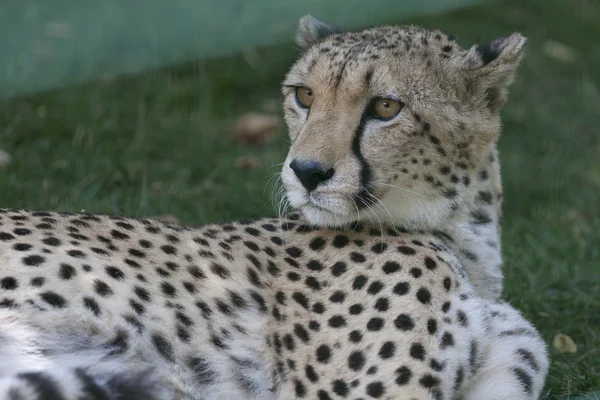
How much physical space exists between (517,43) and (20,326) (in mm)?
1677

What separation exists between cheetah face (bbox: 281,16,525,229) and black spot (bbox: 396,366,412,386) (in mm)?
488

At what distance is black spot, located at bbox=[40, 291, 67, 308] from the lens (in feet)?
9.03

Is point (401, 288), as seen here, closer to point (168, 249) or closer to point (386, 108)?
point (386, 108)

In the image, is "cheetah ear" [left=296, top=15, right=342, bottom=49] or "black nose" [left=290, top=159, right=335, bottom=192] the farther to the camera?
"cheetah ear" [left=296, top=15, right=342, bottom=49]

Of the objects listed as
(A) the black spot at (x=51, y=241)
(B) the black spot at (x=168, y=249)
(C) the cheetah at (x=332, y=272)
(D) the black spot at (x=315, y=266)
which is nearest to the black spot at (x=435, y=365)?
(C) the cheetah at (x=332, y=272)

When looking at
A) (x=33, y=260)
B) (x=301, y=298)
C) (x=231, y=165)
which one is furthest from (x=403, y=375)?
(x=231, y=165)

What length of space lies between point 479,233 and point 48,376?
4.54 ft

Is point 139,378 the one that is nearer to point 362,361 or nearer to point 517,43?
point 362,361

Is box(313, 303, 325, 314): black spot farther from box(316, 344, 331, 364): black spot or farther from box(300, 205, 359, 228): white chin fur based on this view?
box(300, 205, 359, 228): white chin fur

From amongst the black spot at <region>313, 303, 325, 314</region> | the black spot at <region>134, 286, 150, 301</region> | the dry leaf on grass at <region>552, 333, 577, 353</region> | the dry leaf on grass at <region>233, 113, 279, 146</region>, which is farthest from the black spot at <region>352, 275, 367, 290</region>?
the dry leaf on grass at <region>233, 113, 279, 146</region>

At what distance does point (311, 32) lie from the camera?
11.7 ft

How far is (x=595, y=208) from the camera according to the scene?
5277 millimetres

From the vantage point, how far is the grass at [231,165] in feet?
13.5

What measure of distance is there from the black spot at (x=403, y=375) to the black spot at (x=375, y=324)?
132 millimetres
